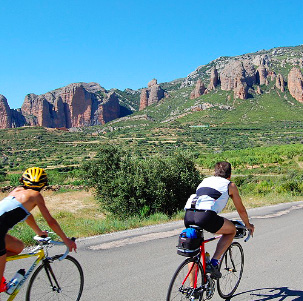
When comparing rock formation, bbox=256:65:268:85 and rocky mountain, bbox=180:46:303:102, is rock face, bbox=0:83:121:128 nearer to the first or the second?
rocky mountain, bbox=180:46:303:102

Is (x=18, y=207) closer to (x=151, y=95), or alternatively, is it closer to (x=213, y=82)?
(x=213, y=82)

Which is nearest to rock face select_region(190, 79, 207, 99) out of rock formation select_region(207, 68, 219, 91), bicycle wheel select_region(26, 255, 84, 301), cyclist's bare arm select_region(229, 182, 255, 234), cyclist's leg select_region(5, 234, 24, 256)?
rock formation select_region(207, 68, 219, 91)

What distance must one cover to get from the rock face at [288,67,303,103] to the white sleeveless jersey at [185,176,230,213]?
5204 inches

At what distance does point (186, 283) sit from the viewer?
3734 mm

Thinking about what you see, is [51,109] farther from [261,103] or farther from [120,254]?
[120,254]

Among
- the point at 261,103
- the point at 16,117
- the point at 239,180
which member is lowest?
the point at 239,180

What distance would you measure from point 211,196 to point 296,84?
134954 millimetres

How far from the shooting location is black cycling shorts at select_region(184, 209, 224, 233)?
374 cm

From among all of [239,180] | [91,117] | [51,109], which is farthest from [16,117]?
[239,180]

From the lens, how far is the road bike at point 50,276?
353 centimetres

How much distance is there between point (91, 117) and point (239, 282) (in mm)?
184236

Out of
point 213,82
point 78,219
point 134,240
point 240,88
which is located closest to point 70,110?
point 213,82

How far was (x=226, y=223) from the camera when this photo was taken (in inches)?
159

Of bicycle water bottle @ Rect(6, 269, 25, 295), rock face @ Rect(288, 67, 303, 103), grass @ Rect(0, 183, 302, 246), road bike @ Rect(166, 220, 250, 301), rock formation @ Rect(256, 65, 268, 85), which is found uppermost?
rock formation @ Rect(256, 65, 268, 85)
